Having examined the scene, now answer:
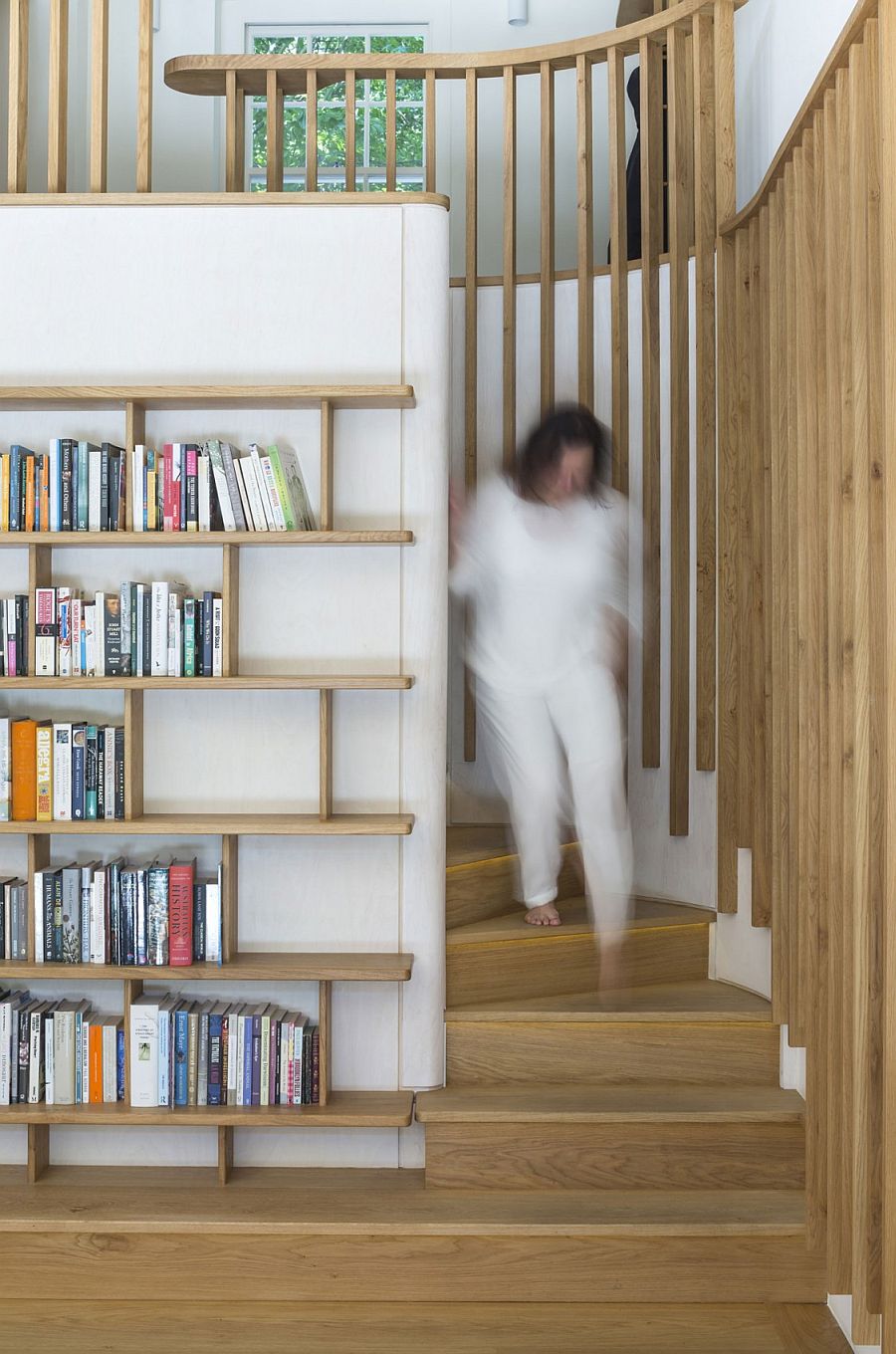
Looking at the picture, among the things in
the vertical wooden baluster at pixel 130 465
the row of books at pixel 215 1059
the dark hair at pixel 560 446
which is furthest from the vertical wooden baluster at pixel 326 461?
the row of books at pixel 215 1059

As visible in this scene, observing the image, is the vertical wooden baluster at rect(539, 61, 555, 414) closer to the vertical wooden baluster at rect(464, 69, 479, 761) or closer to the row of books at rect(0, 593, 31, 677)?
the vertical wooden baluster at rect(464, 69, 479, 761)

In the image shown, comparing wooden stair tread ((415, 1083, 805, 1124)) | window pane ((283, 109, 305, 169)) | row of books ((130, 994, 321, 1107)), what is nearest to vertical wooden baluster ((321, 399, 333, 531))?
row of books ((130, 994, 321, 1107))

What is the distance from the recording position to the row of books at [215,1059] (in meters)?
2.75

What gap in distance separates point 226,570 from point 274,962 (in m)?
0.95

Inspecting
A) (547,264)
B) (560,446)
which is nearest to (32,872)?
(560,446)

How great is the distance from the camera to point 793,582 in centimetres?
261

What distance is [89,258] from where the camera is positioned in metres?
2.87

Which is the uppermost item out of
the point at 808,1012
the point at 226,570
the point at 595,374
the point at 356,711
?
the point at 595,374

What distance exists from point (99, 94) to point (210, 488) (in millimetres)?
1139

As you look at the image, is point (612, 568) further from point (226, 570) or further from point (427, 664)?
point (226, 570)

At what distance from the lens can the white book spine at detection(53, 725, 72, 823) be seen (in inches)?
108

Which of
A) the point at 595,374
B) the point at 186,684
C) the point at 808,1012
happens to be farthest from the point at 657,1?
the point at 808,1012

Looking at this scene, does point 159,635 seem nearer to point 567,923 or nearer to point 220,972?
point 220,972

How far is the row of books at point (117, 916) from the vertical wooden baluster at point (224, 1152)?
1.31ft
